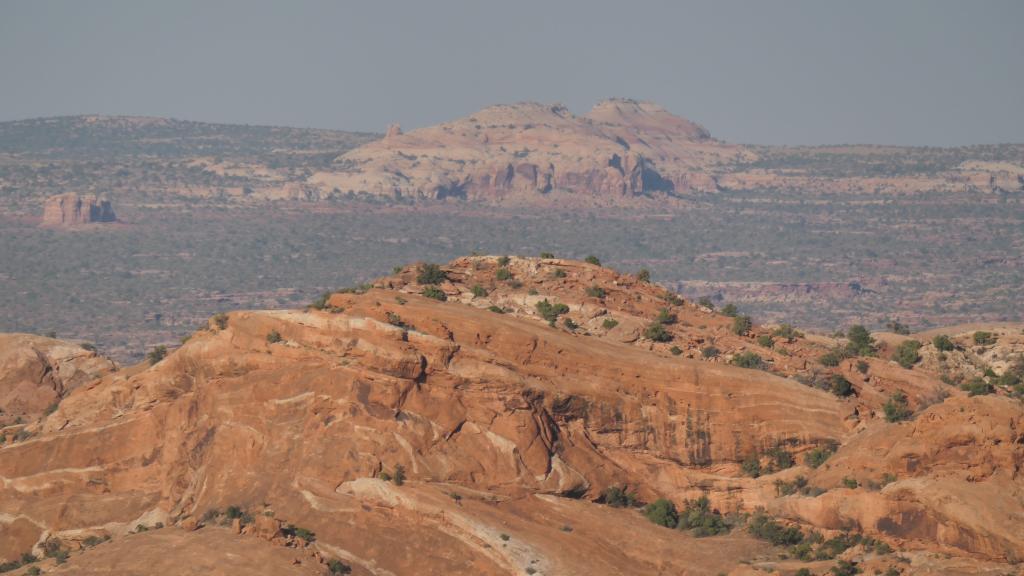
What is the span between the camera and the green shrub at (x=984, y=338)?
10494 centimetres

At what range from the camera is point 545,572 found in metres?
76.8

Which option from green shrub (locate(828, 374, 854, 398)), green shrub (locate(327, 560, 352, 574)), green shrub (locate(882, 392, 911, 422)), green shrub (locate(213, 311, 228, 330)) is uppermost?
green shrub (locate(213, 311, 228, 330))

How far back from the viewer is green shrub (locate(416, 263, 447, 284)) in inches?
3848

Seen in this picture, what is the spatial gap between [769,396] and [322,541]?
22179 mm

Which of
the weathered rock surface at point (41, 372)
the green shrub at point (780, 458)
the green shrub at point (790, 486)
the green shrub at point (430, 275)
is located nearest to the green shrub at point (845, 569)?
the green shrub at point (790, 486)

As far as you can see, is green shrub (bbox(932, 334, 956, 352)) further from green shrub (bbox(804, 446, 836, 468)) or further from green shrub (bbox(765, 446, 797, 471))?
green shrub (bbox(765, 446, 797, 471))

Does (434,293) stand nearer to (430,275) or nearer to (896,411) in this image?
(430,275)

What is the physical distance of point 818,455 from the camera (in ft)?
284

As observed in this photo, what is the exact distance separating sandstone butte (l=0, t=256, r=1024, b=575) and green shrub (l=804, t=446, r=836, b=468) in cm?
41

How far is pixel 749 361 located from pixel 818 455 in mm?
7788

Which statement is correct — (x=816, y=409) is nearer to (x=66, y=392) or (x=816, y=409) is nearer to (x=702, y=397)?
(x=702, y=397)

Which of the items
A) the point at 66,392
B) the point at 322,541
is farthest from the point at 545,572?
the point at 66,392

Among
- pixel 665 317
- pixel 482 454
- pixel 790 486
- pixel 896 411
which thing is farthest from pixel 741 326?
pixel 482 454

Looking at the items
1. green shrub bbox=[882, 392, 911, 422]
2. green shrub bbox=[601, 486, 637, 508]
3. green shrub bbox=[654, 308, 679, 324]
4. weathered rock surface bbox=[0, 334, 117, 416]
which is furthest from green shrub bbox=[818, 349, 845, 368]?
weathered rock surface bbox=[0, 334, 117, 416]
